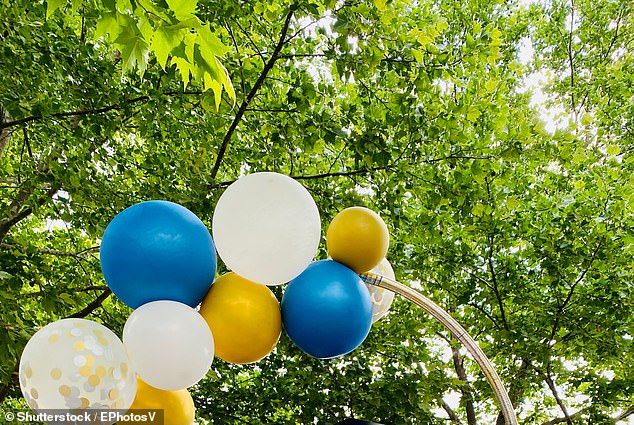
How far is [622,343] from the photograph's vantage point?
432cm

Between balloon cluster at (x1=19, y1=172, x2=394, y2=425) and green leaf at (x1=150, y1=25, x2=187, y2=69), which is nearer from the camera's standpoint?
green leaf at (x1=150, y1=25, x2=187, y2=69)

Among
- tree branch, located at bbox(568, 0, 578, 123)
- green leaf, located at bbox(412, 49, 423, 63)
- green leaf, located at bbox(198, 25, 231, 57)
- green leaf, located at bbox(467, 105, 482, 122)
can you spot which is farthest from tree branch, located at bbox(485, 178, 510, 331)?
green leaf, located at bbox(198, 25, 231, 57)

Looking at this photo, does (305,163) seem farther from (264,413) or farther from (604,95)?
(604,95)

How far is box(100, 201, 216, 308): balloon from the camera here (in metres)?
1.80

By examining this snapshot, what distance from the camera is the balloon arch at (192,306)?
169 centimetres

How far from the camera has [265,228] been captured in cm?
184

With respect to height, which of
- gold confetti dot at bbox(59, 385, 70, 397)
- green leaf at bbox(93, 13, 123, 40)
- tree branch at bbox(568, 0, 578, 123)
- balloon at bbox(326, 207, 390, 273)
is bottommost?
gold confetti dot at bbox(59, 385, 70, 397)

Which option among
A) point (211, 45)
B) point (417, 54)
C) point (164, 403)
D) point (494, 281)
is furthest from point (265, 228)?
point (494, 281)

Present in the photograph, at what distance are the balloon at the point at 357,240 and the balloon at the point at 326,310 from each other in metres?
0.09

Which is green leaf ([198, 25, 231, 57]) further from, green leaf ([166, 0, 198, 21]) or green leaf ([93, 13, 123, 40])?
green leaf ([93, 13, 123, 40])

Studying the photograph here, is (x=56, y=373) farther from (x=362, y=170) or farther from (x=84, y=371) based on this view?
(x=362, y=170)

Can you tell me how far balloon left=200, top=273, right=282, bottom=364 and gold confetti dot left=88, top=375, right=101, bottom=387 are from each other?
0.39 metres

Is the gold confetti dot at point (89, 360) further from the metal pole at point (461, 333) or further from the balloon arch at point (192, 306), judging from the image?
the metal pole at point (461, 333)

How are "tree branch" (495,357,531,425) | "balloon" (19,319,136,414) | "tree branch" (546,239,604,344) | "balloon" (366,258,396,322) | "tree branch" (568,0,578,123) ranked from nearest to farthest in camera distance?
"balloon" (19,319,136,414), "balloon" (366,258,396,322), "tree branch" (546,239,604,344), "tree branch" (495,357,531,425), "tree branch" (568,0,578,123)
